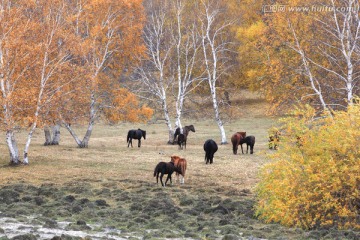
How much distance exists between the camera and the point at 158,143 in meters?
46.2

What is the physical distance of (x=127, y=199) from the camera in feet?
69.9

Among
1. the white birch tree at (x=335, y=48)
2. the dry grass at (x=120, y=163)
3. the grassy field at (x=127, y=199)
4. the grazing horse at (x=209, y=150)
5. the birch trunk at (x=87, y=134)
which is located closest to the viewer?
the grassy field at (x=127, y=199)

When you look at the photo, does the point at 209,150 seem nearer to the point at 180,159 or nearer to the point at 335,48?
the point at 180,159

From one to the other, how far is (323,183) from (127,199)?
7.09 metres

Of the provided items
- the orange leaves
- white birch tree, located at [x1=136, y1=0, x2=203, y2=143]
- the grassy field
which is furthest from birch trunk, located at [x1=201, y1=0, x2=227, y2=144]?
the grassy field

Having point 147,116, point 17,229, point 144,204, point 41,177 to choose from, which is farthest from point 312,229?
point 147,116

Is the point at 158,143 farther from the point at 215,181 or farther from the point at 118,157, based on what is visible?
the point at 215,181

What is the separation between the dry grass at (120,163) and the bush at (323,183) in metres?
1.53

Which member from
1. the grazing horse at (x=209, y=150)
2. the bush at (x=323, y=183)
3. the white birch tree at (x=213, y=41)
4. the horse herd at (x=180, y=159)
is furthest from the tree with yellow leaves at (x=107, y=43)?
the bush at (x=323, y=183)

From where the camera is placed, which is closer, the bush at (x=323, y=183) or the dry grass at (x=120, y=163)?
the bush at (x=323, y=183)

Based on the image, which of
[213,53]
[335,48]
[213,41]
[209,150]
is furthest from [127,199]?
[213,53]

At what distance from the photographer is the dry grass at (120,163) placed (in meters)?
26.1

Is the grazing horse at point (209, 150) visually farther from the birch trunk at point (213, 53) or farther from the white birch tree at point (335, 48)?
the birch trunk at point (213, 53)

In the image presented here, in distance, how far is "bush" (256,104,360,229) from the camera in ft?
55.1
